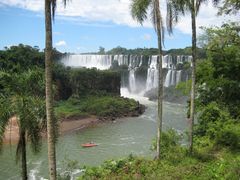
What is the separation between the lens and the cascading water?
233ft

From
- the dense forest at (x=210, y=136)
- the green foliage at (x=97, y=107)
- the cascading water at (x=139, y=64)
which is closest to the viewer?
the dense forest at (x=210, y=136)

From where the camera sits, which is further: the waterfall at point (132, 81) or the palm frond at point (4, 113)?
the waterfall at point (132, 81)

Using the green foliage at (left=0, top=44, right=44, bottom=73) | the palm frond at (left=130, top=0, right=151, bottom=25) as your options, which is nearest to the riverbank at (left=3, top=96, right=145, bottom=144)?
the green foliage at (left=0, top=44, right=44, bottom=73)

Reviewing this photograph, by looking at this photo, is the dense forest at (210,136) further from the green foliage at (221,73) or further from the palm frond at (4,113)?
the palm frond at (4,113)

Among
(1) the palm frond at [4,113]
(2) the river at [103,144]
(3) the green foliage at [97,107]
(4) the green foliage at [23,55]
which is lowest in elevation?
(2) the river at [103,144]

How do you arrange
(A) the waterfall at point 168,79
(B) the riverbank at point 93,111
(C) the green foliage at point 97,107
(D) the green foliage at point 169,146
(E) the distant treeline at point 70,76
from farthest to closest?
(A) the waterfall at point 168,79 < (E) the distant treeline at point 70,76 < (C) the green foliage at point 97,107 < (B) the riverbank at point 93,111 < (D) the green foliage at point 169,146

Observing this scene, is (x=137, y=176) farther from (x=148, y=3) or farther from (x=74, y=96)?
(x=74, y=96)

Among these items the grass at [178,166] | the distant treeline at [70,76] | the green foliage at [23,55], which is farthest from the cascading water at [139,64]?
the grass at [178,166]

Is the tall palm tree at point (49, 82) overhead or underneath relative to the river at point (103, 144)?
overhead

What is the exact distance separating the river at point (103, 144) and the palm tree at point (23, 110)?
31.0 ft

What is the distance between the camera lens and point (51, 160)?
29.3 ft

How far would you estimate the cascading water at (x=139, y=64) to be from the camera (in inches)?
2790

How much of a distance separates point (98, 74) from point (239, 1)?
5079cm

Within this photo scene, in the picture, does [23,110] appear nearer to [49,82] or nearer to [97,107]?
[49,82]
